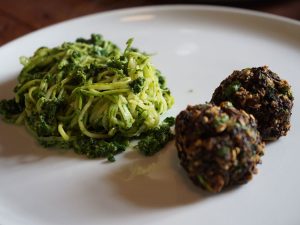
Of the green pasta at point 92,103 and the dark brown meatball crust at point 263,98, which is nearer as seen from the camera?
the dark brown meatball crust at point 263,98

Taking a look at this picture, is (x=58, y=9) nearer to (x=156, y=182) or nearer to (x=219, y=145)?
(x=156, y=182)

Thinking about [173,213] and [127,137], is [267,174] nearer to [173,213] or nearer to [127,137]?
[173,213]

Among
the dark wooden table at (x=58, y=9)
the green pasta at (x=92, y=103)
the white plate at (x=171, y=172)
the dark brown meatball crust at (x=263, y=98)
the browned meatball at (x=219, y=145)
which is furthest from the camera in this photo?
the dark wooden table at (x=58, y=9)

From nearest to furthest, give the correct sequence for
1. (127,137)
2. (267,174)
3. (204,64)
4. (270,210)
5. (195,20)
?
(270,210) → (267,174) → (127,137) → (204,64) → (195,20)

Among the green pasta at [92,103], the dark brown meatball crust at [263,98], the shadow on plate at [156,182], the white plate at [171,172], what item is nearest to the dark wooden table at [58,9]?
the white plate at [171,172]

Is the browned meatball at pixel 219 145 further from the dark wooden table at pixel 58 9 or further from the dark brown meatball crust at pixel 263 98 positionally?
the dark wooden table at pixel 58 9

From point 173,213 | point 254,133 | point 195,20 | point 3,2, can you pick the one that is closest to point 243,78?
point 254,133

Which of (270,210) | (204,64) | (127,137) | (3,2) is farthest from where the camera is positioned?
(3,2)

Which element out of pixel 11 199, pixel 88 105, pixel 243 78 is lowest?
pixel 11 199
